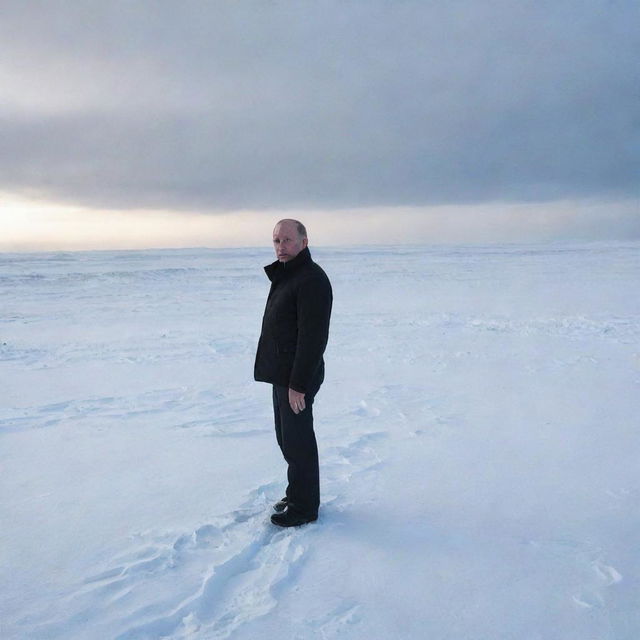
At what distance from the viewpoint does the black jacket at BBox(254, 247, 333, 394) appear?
2973mm

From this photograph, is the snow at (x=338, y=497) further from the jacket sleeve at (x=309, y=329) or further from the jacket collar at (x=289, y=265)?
the jacket collar at (x=289, y=265)

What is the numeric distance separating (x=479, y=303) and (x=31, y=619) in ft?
45.0

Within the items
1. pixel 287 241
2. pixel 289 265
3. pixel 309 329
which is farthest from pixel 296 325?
pixel 287 241

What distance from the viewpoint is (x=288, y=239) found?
9.95 feet

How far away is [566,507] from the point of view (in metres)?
3.40

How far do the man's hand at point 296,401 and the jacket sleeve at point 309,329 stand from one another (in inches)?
1.5

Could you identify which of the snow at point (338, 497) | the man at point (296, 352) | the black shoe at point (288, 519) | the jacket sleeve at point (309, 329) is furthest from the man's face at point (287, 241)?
the snow at point (338, 497)

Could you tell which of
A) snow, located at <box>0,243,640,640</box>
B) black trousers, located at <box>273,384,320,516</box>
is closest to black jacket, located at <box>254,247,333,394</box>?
black trousers, located at <box>273,384,320,516</box>

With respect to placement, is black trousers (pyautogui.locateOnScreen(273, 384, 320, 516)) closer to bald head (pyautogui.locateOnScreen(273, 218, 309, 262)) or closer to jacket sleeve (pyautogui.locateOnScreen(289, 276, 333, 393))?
jacket sleeve (pyautogui.locateOnScreen(289, 276, 333, 393))

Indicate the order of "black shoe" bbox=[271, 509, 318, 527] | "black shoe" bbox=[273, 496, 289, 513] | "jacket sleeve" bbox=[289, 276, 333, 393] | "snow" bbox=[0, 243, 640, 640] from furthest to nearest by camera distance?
"black shoe" bbox=[273, 496, 289, 513] → "black shoe" bbox=[271, 509, 318, 527] → "jacket sleeve" bbox=[289, 276, 333, 393] → "snow" bbox=[0, 243, 640, 640]

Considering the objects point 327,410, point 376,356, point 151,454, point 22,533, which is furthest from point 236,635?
point 376,356

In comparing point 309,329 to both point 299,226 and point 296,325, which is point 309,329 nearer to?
point 296,325

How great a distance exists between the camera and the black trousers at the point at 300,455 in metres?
3.18

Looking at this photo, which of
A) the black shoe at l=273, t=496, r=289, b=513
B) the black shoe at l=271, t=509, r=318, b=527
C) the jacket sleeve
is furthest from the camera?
the black shoe at l=273, t=496, r=289, b=513
